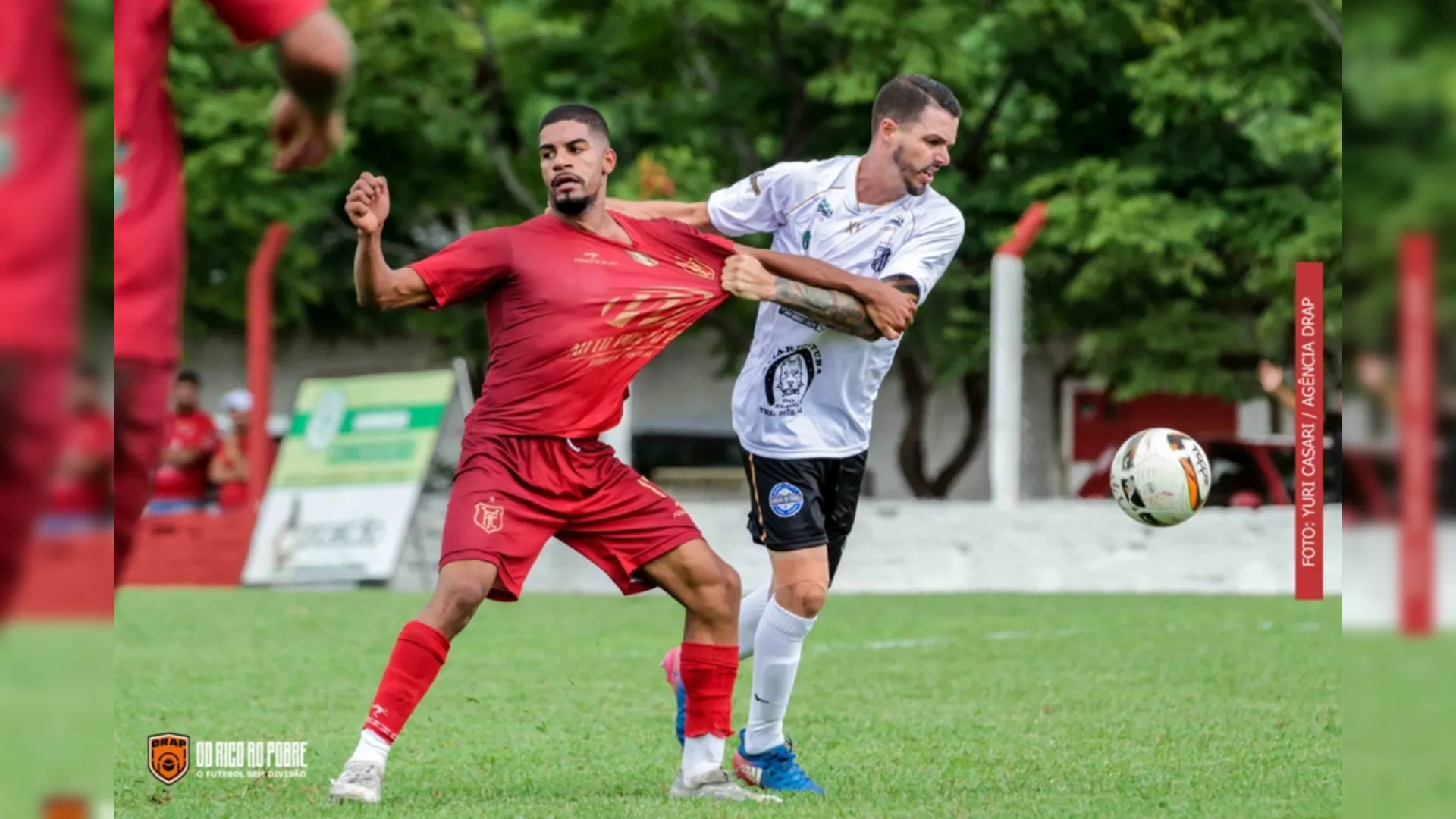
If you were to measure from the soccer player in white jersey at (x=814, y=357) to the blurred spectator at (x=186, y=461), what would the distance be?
10900 mm

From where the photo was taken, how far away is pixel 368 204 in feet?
17.3

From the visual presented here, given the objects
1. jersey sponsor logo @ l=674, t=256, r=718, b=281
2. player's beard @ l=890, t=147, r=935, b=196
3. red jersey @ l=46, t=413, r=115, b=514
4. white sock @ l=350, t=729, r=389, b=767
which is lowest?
white sock @ l=350, t=729, r=389, b=767

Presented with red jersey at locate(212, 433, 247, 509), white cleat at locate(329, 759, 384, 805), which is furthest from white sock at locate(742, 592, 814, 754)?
red jersey at locate(212, 433, 247, 509)

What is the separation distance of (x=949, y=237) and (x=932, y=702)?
264cm

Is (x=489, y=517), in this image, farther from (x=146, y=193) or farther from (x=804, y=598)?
(x=146, y=193)

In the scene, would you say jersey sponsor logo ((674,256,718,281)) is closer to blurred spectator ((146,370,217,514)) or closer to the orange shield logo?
the orange shield logo

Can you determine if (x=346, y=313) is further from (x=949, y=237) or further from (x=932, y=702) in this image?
(x=949, y=237)

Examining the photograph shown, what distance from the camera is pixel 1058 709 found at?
8.16 m

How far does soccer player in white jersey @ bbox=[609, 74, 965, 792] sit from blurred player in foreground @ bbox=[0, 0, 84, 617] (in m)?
4.20

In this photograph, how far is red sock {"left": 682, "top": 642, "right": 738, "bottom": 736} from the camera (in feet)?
19.8

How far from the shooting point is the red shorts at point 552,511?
577 centimetres

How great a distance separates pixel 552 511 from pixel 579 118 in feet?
3.93

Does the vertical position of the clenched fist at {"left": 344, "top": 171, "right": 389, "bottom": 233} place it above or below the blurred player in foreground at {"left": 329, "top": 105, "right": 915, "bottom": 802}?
above

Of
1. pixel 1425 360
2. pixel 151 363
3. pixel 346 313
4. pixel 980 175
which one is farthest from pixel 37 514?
pixel 346 313
